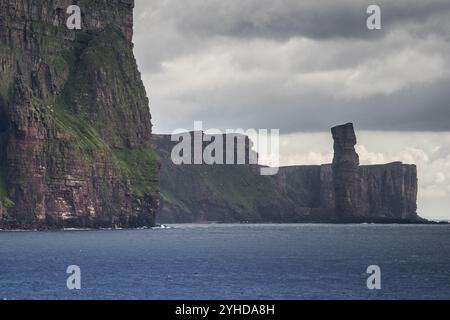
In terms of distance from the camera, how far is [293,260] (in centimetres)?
18812

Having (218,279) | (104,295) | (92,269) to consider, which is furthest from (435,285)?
(92,269)
